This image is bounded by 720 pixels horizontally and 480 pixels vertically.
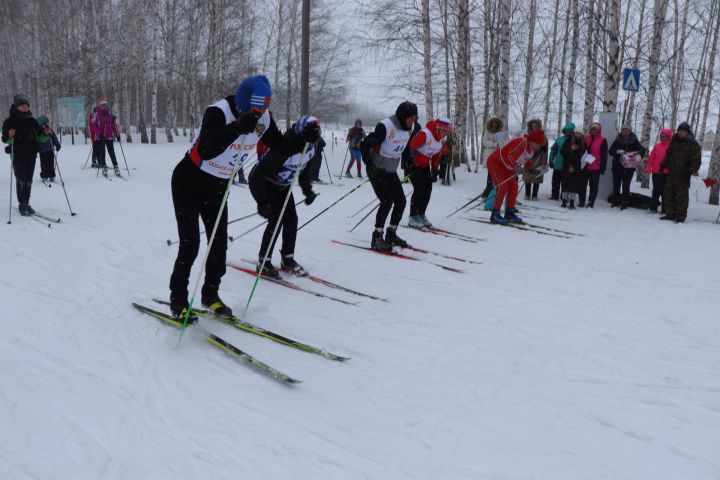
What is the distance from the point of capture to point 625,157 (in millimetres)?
9328

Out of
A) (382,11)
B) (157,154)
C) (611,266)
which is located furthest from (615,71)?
(157,154)

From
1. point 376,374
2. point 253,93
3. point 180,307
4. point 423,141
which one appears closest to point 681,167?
point 423,141

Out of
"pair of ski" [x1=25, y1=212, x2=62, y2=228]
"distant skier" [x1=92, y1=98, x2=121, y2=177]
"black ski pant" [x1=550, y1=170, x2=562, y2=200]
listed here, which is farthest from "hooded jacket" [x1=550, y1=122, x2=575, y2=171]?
"distant skier" [x1=92, y1=98, x2=121, y2=177]

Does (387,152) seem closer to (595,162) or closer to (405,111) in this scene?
(405,111)

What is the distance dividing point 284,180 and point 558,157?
7073 mm

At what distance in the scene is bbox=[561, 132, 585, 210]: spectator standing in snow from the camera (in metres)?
9.45

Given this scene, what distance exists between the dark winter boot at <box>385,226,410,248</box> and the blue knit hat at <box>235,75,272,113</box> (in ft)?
10.2

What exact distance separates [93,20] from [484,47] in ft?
54.5

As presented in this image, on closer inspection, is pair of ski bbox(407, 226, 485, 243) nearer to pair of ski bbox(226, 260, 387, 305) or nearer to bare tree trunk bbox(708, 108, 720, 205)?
pair of ski bbox(226, 260, 387, 305)

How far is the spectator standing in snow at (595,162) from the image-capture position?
9367 mm

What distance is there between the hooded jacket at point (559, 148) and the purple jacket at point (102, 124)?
9.44 meters

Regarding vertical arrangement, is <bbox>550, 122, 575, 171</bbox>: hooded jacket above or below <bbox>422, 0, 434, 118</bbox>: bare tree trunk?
below

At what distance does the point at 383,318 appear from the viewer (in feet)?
13.3

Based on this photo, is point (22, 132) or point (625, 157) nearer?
point (22, 132)
